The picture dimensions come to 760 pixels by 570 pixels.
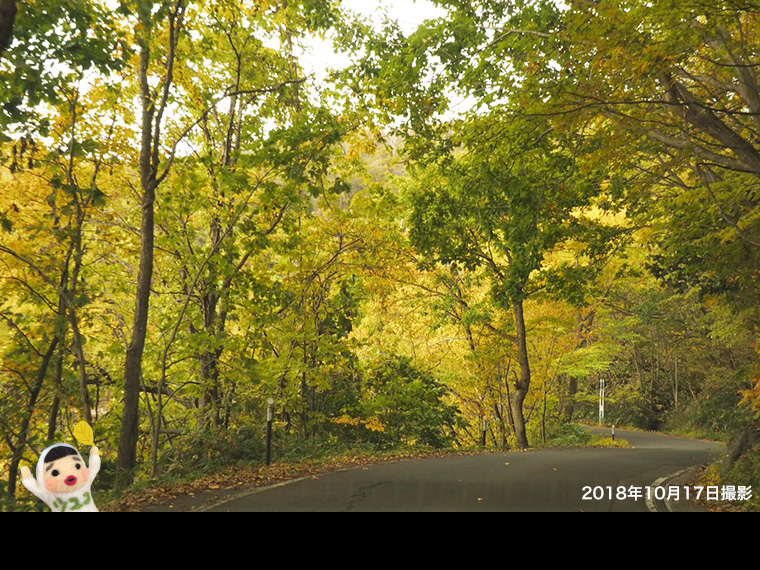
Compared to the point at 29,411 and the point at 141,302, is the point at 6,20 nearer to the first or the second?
the point at 141,302

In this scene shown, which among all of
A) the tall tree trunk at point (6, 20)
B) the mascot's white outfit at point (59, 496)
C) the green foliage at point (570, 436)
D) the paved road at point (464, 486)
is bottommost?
the green foliage at point (570, 436)

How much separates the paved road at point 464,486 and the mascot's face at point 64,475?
2751 mm

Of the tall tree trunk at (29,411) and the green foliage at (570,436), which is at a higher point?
the tall tree trunk at (29,411)

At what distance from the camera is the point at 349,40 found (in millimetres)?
11805

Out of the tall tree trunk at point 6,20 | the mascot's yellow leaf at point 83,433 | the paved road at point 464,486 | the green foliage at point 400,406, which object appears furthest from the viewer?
the green foliage at point 400,406

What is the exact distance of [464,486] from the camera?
8.95 meters

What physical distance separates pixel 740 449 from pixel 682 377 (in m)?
26.2

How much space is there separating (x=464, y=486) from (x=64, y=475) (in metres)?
6.36

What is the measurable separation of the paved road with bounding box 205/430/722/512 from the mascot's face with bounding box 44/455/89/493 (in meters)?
2.75

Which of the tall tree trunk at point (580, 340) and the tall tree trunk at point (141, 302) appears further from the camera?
the tall tree trunk at point (580, 340)

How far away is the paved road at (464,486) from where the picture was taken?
732 cm

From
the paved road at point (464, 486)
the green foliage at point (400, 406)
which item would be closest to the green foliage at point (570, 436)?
the green foliage at point (400, 406)

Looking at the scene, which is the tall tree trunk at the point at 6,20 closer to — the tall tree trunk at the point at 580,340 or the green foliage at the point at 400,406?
the green foliage at the point at 400,406

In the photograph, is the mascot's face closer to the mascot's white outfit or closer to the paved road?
the mascot's white outfit
